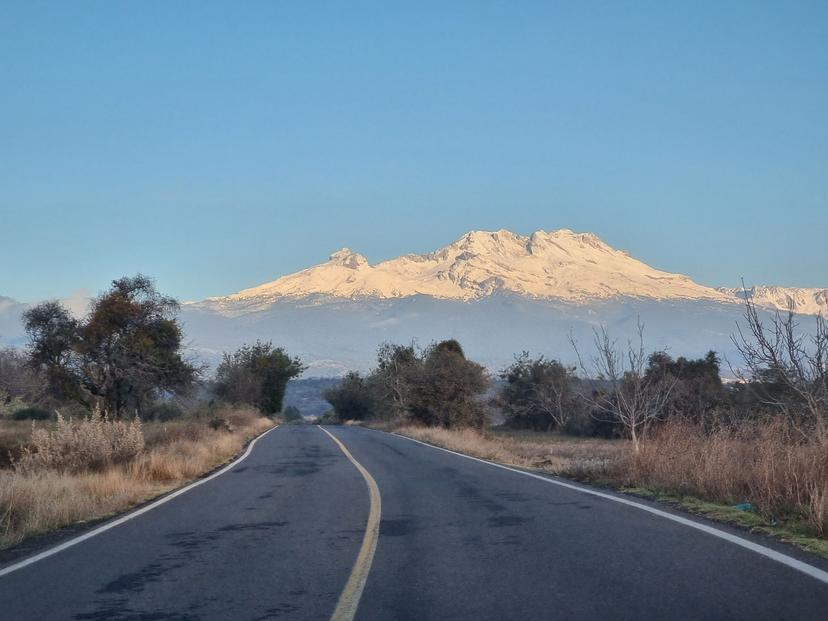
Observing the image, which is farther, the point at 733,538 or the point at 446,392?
the point at 446,392

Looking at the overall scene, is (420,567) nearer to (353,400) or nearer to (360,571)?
(360,571)

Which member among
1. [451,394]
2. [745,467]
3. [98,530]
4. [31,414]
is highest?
[451,394]

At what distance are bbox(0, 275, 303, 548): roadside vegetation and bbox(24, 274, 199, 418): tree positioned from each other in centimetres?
4

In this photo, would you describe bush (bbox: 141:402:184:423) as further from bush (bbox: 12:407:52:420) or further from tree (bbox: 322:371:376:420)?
tree (bbox: 322:371:376:420)

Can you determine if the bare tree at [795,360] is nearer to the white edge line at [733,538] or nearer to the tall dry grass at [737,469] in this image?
the tall dry grass at [737,469]

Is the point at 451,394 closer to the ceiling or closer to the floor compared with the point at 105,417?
closer to the ceiling

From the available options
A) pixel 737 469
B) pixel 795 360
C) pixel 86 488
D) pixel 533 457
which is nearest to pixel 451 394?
pixel 533 457

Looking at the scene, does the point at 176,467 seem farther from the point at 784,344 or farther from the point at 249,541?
the point at 784,344

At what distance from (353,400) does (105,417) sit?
68016 millimetres

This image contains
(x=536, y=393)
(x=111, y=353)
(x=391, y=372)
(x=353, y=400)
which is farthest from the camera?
(x=353, y=400)

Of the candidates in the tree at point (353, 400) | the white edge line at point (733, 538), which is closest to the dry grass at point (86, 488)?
the white edge line at point (733, 538)

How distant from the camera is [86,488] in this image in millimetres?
15078

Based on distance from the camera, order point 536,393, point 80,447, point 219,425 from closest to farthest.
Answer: point 80,447, point 219,425, point 536,393

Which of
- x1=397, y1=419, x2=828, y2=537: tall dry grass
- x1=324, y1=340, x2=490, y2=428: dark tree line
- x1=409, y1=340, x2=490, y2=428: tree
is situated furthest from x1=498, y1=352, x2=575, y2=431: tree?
x1=397, y1=419, x2=828, y2=537: tall dry grass
